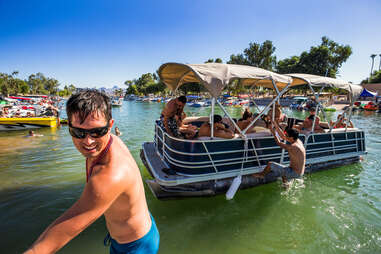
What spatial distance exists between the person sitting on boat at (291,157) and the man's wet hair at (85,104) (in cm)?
468

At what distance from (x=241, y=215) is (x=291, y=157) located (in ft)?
6.70

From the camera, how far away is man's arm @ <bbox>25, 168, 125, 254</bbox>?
1047mm

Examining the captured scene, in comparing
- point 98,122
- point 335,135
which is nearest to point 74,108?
point 98,122

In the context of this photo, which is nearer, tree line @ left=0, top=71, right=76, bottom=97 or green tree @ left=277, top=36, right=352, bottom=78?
green tree @ left=277, top=36, right=352, bottom=78

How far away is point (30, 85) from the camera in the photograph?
114375 millimetres

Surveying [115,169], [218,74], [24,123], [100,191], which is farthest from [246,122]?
[24,123]

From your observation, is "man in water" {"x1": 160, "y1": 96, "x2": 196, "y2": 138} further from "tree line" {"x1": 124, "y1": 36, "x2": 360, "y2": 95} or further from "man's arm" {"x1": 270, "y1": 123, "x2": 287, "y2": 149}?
"tree line" {"x1": 124, "y1": 36, "x2": 360, "y2": 95}

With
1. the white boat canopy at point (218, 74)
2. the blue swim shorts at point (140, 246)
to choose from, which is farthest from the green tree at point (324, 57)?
the blue swim shorts at point (140, 246)

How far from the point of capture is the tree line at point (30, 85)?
77.6 metres

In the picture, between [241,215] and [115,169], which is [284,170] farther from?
[115,169]

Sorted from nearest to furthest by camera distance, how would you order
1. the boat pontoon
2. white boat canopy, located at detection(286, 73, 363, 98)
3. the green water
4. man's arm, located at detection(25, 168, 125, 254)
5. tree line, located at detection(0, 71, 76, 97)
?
man's arm, located at detection(25, 168, 125, 254) < the green water < the boat pontoon < white boat canopy, located at detection(286, 73, 363, 98) < tree line, located at detection(0, 71, 76, 97)

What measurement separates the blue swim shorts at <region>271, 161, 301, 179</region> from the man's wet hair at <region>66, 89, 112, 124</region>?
4.83 metres

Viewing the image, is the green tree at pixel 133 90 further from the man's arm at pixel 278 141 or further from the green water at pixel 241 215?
the man's arm at pixel 278 141

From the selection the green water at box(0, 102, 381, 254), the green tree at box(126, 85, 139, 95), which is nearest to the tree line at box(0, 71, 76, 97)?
the green tree at box(126, 85, 139, 95)
